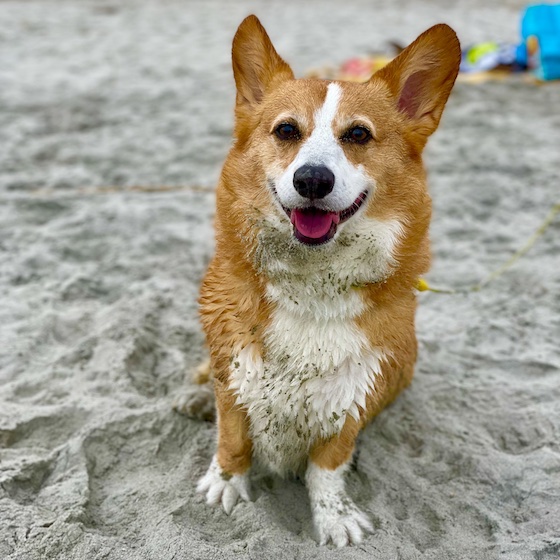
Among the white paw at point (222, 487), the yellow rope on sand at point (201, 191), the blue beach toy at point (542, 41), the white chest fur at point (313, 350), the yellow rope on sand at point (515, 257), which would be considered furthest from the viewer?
the blue beach toy at point (542, 41)

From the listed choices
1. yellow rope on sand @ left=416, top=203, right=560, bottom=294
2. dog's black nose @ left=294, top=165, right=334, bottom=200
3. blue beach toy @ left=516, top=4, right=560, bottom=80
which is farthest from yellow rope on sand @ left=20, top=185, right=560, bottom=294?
blue beach toy @ left=516, top=4, right=560, bottom=80

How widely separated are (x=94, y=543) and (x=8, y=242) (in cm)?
240

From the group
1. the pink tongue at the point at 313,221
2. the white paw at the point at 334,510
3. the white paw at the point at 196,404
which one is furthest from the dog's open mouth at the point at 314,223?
the white paw at the point at 196,404

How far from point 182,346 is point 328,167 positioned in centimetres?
152

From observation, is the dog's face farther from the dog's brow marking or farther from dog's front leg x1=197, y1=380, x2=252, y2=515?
dog's front leg x1=197, y1=380, x2=252, y2=515

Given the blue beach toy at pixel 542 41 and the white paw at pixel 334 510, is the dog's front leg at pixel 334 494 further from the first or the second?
the blue beach toy at pixel 542 41

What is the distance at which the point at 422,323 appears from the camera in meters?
3.55

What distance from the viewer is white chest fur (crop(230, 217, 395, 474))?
6.98 feet

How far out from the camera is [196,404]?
2730mm

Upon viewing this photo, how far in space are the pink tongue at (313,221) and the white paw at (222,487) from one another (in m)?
0.98

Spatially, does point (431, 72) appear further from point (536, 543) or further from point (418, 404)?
point (536, 543)

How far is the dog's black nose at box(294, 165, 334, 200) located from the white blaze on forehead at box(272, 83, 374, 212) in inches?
0.7

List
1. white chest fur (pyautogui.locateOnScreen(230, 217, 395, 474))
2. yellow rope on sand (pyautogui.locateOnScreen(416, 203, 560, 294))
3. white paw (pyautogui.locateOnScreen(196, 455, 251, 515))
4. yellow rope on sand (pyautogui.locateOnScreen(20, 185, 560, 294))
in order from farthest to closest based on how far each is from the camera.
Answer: yellow rope on sand (pyautogui.locateOnScreen(20, 185, 560, 294))
yellow rope on sand (pyautogui.locateOnScreen(416, 203, 560, 294))
white paw (pyautogui.locateOnScreen(196, 455, 251, 515))
white chest fur (pyautogui.locateOnScreen(230, 217, 395, 474))

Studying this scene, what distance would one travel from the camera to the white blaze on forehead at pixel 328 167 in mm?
2057
